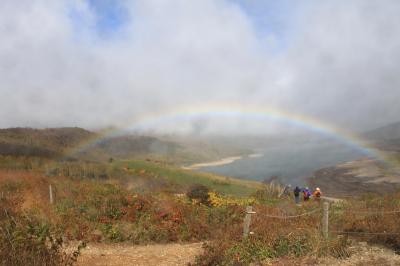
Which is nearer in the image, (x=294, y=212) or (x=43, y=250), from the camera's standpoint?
(x=43, y=250)

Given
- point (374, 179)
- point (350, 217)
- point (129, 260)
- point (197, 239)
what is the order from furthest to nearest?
point (374, 179), point (197, 239), point (350, 217), point (129, 260)

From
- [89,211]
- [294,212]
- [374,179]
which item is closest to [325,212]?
[294,212]

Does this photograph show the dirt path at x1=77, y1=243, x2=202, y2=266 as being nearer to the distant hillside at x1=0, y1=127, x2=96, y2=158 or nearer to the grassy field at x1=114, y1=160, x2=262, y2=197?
the grassy field at x1=114, y1=160, x2=262, y2=197

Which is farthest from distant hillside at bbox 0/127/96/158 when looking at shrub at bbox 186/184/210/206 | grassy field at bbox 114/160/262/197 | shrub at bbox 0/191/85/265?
shrub at bbox 0/191/85/265

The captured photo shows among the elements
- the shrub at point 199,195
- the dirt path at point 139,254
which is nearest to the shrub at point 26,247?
the dirt path at point 139,254

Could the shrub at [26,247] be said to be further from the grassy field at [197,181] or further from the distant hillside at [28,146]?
the distant hillside at [28,146]

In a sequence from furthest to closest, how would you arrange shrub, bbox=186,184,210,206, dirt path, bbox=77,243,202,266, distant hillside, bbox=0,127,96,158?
distant hillside, bbox=0,127,96,158
shrub, bbox=186,184,210,206
dirt path, bbox=77,243,202,266

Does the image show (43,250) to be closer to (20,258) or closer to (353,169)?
(20,258)

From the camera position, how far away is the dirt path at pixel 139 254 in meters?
12.1

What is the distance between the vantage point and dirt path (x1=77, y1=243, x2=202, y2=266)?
12.1 meters

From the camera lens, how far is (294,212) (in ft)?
56.7

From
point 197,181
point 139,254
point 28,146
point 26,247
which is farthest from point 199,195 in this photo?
point 28,146

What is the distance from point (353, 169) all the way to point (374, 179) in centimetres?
2546

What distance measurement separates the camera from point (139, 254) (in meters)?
13.3
